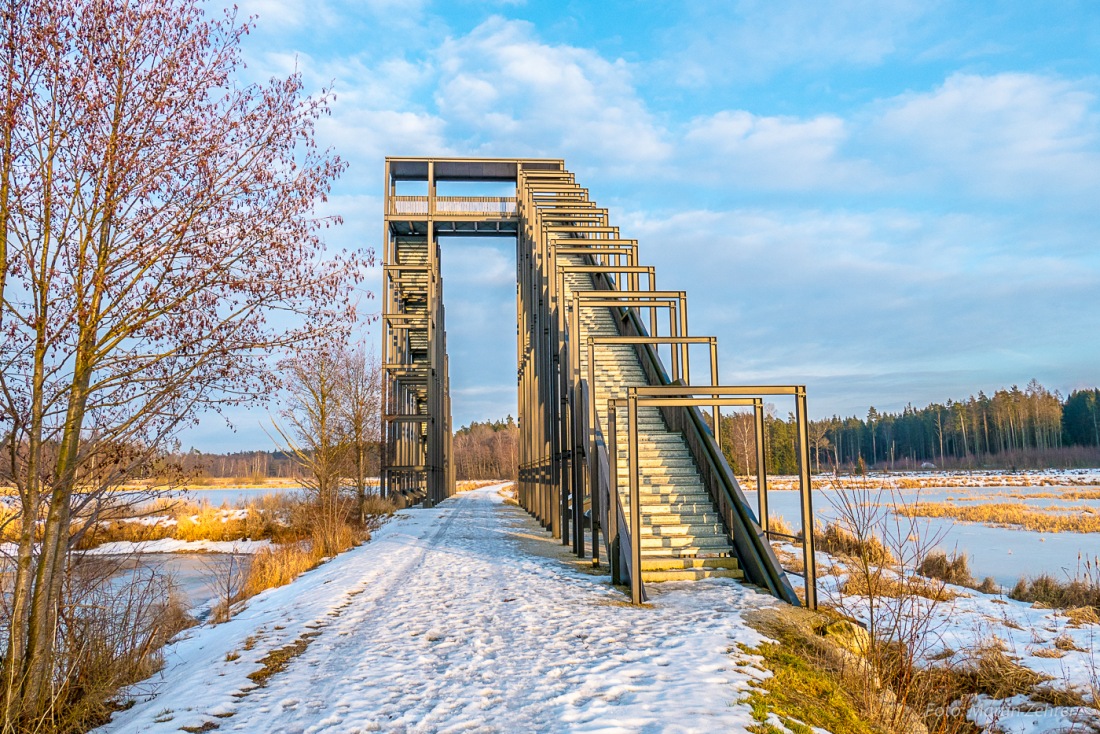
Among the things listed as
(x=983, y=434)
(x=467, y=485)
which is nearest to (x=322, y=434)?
(x=467, y=485)

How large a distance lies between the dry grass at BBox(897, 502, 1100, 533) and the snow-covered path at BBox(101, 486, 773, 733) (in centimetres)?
1309

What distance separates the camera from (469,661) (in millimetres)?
6695

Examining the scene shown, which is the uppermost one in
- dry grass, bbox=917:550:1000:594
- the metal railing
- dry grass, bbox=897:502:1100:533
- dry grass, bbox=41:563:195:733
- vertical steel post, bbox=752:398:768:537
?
the metal railing

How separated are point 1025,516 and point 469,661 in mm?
23664

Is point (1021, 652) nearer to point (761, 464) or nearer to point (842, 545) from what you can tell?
point (761, 464)

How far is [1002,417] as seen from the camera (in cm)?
9581

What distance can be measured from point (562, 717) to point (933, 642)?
213 inches

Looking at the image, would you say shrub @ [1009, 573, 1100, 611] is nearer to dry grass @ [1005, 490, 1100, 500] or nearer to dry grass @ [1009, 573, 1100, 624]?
dry grass @ [1009, 573, 1100, 624]

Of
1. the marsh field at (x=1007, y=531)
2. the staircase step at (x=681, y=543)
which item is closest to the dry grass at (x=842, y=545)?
the marsh field at (x=1007, y=531)

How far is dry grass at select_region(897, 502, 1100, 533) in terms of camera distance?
833 inches

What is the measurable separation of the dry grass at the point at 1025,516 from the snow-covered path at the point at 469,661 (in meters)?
13.1

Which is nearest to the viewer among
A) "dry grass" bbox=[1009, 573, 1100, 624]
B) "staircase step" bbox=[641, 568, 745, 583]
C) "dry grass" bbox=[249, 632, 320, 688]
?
"dry grass" bbox=[249, 632, 320, 688]

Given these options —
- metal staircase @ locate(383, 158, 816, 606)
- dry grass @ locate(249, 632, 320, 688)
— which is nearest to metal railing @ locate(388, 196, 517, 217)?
metal staircase @ locate(383, 158, 816, 606)

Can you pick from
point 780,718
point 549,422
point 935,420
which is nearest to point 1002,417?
point 935,420
